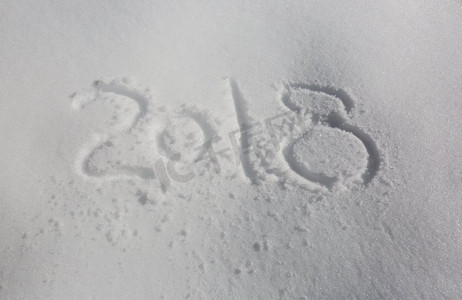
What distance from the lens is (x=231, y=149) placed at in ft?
4.17

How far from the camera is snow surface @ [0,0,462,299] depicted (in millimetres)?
1044

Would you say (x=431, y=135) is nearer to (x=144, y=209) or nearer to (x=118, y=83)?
(x=144, y=209)

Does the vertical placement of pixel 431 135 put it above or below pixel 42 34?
below

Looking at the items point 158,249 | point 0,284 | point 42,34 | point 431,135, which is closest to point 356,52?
point 431,135

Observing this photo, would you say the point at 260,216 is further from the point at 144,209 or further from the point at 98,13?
the point at 98,13

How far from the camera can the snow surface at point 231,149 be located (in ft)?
3.43

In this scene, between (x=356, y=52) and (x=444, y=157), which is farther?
(x=356, y=52)

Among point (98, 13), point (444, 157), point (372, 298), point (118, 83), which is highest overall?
point (98, 13)

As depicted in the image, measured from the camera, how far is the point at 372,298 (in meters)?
0.99

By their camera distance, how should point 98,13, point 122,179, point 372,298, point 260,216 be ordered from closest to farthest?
point 372,298 → point 260,216 → point 122,179 → point 98,13

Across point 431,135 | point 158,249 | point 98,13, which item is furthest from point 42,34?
point 431,135

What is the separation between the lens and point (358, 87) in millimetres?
1388

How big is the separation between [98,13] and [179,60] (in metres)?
0.39

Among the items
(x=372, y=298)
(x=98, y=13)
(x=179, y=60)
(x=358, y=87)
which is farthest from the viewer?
(x=98, y=13)
